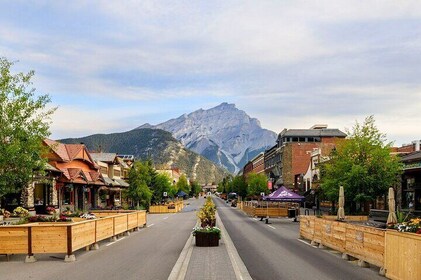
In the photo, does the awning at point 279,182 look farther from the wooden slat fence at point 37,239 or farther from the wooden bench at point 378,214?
the wooden slat fence at point 37,239

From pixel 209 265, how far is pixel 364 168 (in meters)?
25.7

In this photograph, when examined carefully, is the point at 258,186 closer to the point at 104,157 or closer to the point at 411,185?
the point at 104,157

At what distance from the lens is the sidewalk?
14099 mm

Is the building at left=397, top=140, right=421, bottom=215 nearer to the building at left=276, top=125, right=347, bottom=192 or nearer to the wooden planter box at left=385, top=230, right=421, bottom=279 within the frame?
the wooden planter box at left=385, top=230, right=421, bottom=279

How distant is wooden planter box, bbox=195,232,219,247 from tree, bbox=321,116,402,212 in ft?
63.3

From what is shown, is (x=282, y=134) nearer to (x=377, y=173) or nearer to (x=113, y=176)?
(x=113, y=176)

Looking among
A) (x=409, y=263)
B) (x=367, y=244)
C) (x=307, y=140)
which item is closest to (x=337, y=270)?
(x=367, y=244)

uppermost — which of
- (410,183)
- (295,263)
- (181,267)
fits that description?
(410,183)

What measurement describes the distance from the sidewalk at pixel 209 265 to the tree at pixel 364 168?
20456 mm

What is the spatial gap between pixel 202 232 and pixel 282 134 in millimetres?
95810

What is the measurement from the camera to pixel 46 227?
18.5 m

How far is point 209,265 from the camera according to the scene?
16.2 meters

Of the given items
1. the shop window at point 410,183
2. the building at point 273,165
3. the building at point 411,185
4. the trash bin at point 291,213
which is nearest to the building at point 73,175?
the trash bin at point 291,213

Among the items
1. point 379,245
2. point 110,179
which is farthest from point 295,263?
point 110,179
